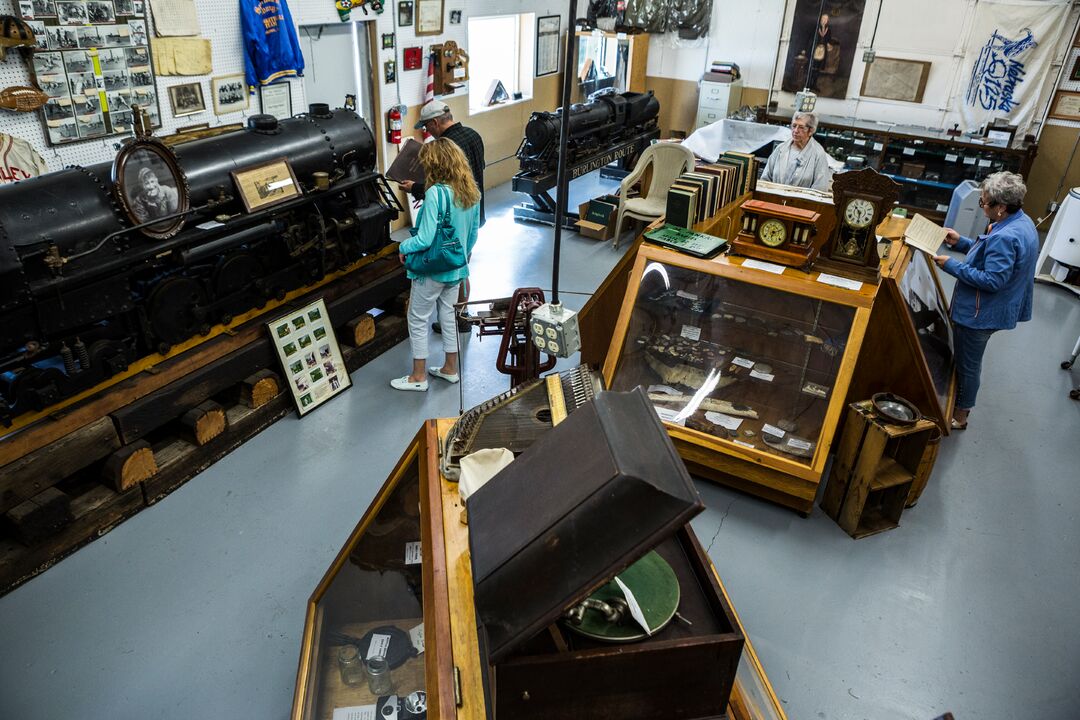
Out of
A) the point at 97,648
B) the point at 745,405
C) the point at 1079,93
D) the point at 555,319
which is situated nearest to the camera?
the point at 555,319

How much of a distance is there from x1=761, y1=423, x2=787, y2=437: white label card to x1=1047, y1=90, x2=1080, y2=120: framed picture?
22.9 ft

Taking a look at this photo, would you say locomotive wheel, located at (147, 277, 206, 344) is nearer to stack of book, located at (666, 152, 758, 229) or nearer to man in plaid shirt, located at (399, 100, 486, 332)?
man in plaid shirt, located at (399, 100, 486, 332)

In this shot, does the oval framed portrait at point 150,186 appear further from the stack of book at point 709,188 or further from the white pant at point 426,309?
the stack of book at point 709,188

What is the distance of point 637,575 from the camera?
173cm

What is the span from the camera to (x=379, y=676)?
7.48 ft

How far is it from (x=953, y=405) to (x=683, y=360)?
186 centimetres

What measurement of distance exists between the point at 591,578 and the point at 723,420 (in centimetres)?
283

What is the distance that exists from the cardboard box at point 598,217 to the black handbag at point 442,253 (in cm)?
335

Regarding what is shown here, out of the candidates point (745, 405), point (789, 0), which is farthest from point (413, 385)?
point (789, 0)

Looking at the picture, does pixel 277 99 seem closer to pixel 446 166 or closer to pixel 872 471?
pixel 446 166

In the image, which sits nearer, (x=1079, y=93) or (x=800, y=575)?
(x=800, y=575)

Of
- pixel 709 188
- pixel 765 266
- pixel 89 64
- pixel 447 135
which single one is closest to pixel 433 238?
pixel 447 135

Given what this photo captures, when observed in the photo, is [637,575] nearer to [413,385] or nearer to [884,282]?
[884,282]

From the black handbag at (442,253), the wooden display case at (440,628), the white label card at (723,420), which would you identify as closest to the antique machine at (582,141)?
the black handbag at (442,253)
